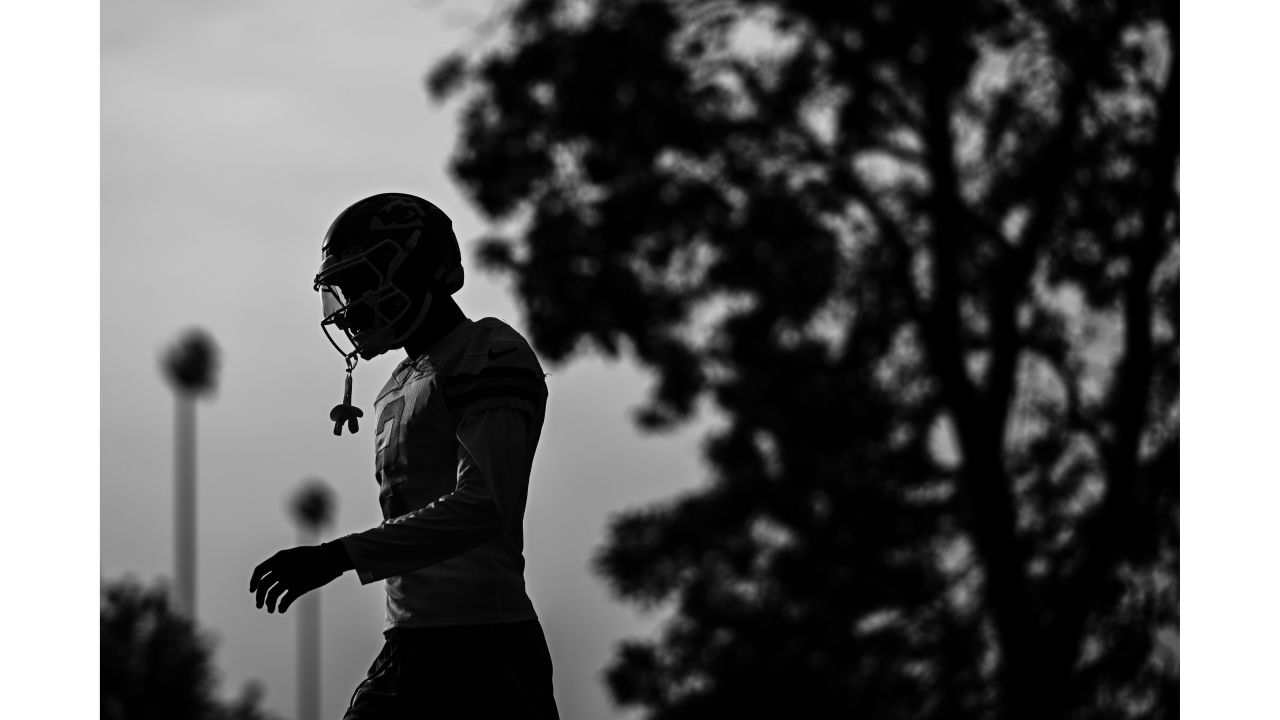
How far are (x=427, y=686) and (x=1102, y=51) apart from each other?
12354 millimetres

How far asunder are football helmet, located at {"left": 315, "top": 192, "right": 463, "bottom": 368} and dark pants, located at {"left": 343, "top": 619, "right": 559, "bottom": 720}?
748 millimetres

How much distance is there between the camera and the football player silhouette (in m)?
3.77

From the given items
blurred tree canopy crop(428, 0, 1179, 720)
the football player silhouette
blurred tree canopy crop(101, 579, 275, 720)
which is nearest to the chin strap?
the football player silhouette

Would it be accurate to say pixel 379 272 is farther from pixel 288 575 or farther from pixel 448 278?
pixel 288 575

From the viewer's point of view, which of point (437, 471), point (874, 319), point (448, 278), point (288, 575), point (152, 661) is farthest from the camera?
point (152, 661)

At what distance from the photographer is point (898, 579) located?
14.8 m

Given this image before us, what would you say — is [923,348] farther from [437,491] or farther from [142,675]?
[142,675]

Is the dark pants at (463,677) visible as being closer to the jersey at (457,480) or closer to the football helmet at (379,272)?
the jersey at (457,480)

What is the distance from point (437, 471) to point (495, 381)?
0.98 ft

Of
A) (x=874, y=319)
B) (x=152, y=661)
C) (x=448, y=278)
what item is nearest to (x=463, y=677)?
Answer: (x=448, y=278)

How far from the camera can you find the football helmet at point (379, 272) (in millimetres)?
4062

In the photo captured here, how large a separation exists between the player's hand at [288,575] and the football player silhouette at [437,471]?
0.05 m

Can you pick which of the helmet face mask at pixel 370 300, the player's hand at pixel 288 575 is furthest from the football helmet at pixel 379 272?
the player's hand at pixel 288 575

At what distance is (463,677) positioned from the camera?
155 inches
